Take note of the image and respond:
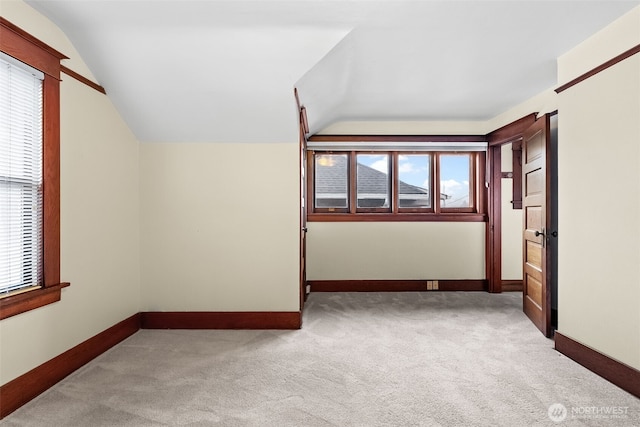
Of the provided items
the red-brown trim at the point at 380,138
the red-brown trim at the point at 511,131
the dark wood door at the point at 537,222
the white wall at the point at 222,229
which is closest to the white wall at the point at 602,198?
the dark wood door at the point at 537,222

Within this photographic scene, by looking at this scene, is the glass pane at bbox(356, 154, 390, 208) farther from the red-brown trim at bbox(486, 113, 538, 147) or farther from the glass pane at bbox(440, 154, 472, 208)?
the red-brown trim at bbox(486, 113, 538, 147)

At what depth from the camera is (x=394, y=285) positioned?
16.4 feet

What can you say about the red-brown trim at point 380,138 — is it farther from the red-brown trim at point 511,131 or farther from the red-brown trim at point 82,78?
the red-brown trim at point 82,78

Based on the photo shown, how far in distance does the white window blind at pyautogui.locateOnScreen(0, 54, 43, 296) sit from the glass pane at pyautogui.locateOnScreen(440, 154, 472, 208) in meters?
4.59

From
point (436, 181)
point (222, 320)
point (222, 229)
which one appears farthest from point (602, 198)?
point (222, 320)

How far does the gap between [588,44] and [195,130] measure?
321 cm

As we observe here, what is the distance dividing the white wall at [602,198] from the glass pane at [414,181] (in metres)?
2.34

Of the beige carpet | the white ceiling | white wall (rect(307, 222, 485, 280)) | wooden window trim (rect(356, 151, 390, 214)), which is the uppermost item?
the white ceiling

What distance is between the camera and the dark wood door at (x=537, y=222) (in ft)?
10.9

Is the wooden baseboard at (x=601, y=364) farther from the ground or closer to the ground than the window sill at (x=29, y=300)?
closer to the ground

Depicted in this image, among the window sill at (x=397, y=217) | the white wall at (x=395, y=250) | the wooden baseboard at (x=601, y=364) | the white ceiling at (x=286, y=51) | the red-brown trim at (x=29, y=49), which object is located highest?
the white ceiling at (x=286, y=51)

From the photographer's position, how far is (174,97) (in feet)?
9.73

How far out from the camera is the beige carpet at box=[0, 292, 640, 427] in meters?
1.96

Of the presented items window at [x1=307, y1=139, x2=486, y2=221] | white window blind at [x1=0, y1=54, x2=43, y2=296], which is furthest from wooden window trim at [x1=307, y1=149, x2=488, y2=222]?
white window blind at [x1=0, y1=54, x2=43, y2=296]
